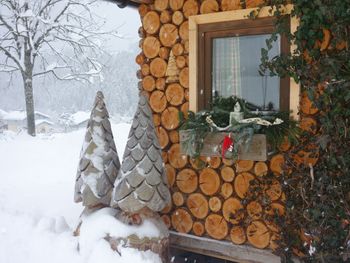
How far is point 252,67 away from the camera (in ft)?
11.8

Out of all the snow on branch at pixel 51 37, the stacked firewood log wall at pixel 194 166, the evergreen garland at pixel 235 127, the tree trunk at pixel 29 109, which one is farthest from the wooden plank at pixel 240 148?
the snow on branch at pixel 51 37

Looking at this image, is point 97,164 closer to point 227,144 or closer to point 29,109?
point 227,144

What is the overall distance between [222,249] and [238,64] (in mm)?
1723

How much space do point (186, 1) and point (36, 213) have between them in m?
3.06

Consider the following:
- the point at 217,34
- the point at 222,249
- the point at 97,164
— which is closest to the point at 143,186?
the point at 97,164

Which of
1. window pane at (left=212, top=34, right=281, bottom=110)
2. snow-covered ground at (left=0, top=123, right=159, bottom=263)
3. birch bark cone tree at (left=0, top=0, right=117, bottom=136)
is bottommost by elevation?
snow-covered ground at (left=0, top=123, right=159, bottom=263)

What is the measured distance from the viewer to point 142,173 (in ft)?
11.7

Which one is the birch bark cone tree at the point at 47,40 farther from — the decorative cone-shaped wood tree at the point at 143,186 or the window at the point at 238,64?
the window at the point at 238,64

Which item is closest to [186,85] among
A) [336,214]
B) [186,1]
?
[186,1]

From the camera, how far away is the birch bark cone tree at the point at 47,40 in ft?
38.3

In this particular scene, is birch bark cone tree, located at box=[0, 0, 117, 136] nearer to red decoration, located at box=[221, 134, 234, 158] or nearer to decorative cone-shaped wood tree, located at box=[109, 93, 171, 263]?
decorative cone-shaped wood tree, located at box=[109, 93, 171, 263]

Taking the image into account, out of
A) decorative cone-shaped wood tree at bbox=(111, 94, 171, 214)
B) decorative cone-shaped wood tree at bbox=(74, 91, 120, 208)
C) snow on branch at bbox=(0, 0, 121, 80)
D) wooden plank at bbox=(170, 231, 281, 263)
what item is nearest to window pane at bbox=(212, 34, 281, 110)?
decorative cone-shaped wood tree at bbox=(111, 94, 171, 214)

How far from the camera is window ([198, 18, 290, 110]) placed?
11.4ft

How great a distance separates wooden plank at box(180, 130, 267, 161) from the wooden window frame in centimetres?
40
